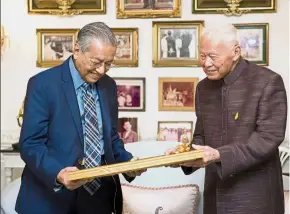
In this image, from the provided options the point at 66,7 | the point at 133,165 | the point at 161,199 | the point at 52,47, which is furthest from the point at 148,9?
the point at 133,165

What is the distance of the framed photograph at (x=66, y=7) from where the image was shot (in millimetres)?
3812

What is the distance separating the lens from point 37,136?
1.96 metres

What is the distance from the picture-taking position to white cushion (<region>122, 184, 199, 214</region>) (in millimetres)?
3057

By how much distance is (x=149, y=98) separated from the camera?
3.87 metres

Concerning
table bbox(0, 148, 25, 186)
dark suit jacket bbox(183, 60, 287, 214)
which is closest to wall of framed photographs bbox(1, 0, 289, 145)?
table bbox(0, 148, 25, 186)

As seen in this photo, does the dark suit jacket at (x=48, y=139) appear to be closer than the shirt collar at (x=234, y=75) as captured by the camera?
Yes

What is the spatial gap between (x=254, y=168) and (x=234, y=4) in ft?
6.02

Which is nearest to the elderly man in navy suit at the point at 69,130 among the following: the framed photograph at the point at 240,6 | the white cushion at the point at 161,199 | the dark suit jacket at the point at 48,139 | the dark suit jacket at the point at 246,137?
the dark suit jacket at the point at 48,139

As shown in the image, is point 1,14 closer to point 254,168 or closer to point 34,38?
point 34,38

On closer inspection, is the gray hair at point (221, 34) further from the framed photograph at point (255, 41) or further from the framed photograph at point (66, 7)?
the framed photograph at point (66, 7)

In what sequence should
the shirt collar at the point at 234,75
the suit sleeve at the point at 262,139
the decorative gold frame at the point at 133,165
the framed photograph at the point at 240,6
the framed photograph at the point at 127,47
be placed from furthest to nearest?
1. the framed photograph at the point at 127,47
2. the framed photograph at the point at 240,6
3. the shirt collar at the point at 234,75
4. the suit sleeve at the point at 262,139
5. the decorative gold frame at the point at 133,165

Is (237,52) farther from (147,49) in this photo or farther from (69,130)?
(147,49)

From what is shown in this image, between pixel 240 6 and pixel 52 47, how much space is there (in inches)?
55.6

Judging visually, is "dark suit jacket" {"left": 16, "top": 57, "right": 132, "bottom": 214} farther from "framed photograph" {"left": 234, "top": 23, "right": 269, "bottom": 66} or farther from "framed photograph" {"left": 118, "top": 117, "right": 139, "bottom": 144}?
"framed photograph" {"left": 234, "top": 23, "right": 269, "bottom": 66}
